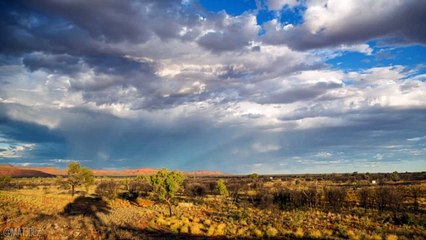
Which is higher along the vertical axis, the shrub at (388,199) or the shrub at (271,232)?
the shrub at (388,199)

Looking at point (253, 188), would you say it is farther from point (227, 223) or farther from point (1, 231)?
point (1, 231)

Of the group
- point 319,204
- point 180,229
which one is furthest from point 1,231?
point 319,204

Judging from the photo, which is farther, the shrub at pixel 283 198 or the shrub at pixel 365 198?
the shrub at pixel 283 198

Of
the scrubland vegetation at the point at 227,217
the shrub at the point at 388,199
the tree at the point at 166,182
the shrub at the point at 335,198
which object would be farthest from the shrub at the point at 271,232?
the shrub at the point at 388,199

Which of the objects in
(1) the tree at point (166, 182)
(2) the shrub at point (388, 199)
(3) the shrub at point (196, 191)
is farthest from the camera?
(3) the shrub at point (196, 191)

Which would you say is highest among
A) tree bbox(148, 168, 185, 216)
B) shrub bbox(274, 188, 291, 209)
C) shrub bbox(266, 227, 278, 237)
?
tree bbox(148, 168, 185, 216)

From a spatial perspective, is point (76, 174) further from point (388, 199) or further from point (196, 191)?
→ point (388, 199)

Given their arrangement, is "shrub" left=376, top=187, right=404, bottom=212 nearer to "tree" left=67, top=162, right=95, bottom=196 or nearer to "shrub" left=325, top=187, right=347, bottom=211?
"shrub" left=325, top=187, right=347, bottom=211

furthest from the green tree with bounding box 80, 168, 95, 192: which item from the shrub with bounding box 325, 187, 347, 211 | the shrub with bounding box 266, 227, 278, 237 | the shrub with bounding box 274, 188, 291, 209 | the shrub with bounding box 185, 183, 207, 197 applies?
the shrub with bounding box 266, 227, 278, 237

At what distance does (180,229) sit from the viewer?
1540 inches

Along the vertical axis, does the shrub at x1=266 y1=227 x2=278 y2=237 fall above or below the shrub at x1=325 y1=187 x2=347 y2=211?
below

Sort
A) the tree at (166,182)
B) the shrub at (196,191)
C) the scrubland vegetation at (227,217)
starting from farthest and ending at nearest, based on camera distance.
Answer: the shrub at (196,191)
the tree at (166,182)
the scrubland vegetation at (227,217)

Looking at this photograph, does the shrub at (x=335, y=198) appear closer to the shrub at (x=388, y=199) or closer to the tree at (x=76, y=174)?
the shrub at (x=388, y=199)

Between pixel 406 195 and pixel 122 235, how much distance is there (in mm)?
51350
